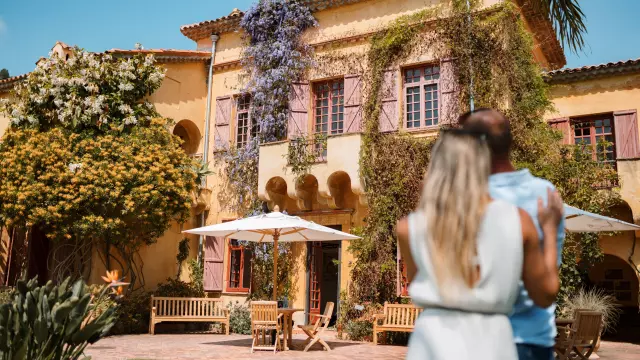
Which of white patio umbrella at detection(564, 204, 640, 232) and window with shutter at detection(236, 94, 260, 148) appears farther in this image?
window with shutter at detection(236, 94, 260, 148)

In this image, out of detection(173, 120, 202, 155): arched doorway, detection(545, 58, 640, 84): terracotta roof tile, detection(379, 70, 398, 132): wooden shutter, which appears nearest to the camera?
detection(545, 58, 640, 84): terracotta roof tile

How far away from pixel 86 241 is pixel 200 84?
5.34m

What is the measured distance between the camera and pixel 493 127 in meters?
2.10

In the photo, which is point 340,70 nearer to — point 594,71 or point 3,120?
point 594,71

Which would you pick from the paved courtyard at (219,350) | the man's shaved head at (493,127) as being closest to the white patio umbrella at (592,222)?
the paved courtyard at (219,350)

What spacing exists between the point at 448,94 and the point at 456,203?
1260 centimetres

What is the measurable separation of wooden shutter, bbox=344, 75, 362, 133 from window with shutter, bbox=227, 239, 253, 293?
417 cm

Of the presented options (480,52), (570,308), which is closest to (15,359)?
(570,308)

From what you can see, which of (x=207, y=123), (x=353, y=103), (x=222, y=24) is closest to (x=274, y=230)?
(x=353, y=103)

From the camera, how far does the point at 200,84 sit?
58.3 feet

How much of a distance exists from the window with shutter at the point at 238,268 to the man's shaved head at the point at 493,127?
14249 mm

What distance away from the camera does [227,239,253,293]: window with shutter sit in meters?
16.3

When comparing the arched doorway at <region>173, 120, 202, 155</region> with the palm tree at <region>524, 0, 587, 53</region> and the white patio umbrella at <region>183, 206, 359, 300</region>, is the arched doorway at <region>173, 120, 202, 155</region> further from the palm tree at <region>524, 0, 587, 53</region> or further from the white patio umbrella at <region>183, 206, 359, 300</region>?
the palm tree at <region>524, 0, 587, 53</region>

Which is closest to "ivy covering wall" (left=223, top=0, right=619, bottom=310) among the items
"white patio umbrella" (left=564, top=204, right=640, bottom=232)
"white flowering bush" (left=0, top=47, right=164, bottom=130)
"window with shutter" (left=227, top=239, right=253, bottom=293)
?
"window with shutter" (left=227, top=239, right=253, bottom=293)
